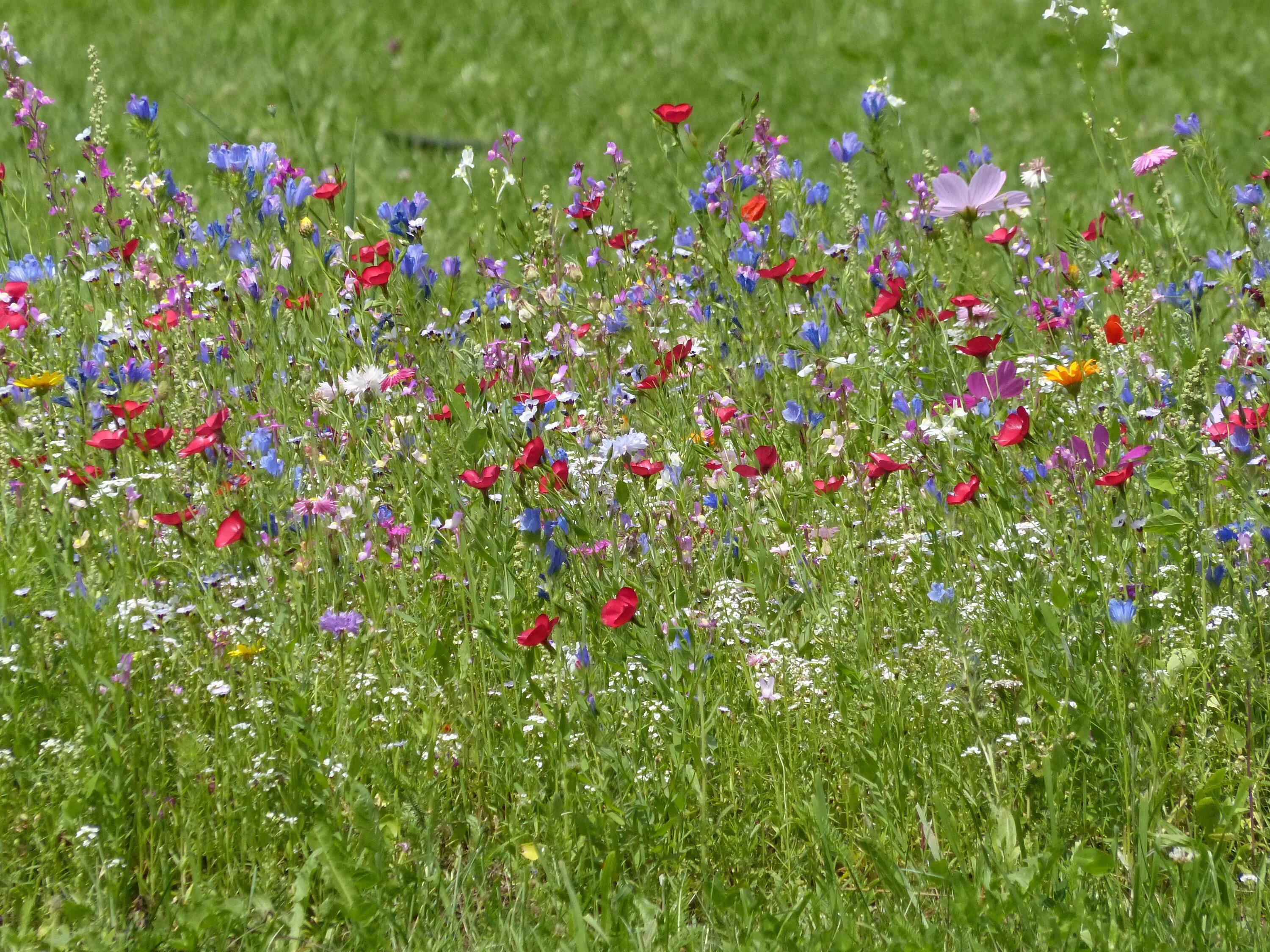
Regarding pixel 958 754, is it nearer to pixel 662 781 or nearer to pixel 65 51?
pixel 662 781

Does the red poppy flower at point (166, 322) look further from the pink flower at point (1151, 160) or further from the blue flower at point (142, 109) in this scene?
the pink flower at point (1151, 160)

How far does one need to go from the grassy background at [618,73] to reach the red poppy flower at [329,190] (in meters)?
3.48

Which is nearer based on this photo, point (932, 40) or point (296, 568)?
point (296, 568)

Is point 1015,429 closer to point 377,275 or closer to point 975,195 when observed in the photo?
point 975,195

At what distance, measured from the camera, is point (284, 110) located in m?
7.99

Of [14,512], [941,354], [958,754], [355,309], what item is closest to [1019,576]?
[958,754]

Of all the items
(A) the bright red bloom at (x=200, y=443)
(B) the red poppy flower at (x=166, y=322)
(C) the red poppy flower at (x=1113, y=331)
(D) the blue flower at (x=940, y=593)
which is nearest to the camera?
(D) the blue flower at (x=940, y=593)

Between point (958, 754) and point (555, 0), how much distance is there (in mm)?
8193

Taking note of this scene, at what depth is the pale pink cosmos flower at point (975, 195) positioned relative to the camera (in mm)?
2303

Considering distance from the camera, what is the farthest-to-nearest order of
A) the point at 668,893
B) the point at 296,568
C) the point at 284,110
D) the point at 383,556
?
the point at 284,110, the point at 383,556, the point at 296,568, the point at 668,893

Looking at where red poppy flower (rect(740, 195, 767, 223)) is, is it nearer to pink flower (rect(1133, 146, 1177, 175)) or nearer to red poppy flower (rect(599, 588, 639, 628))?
pink flower (rect(1133, 146, 1177, 175))

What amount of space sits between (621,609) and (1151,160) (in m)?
1.57

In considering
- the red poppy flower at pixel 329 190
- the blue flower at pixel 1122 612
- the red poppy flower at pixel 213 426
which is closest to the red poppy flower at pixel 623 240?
the red poppy flower at pixel 329 190

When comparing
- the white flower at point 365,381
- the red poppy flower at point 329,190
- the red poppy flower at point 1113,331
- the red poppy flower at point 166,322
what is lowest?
the red poppy flower at point 1113,331
